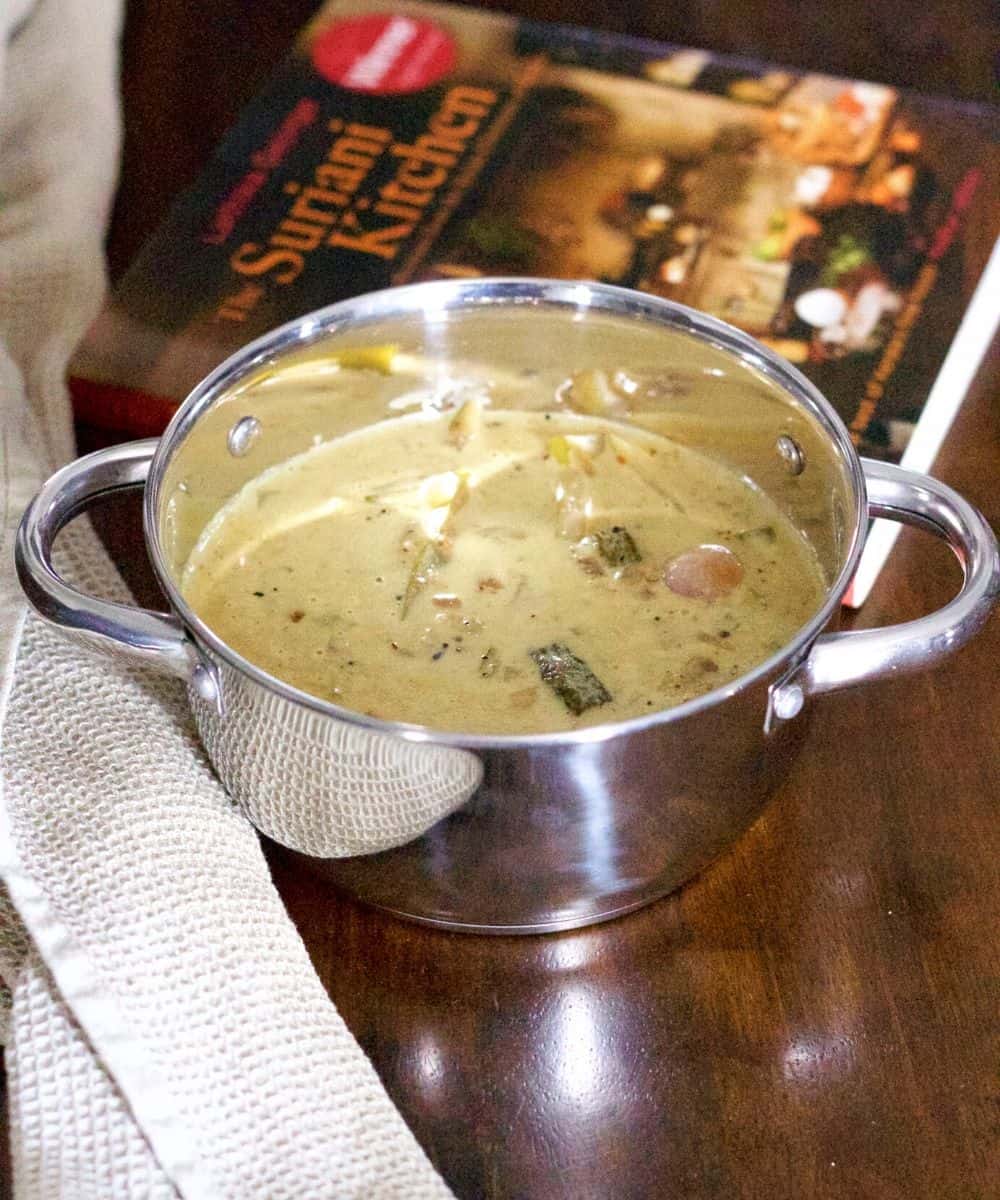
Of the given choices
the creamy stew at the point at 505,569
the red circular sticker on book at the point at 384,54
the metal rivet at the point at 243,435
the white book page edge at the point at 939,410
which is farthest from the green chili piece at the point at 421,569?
the red circular sticker on book at the point at 384,54

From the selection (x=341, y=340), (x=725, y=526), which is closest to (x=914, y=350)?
(x=725, y=526)

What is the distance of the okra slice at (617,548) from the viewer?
0.92 metres

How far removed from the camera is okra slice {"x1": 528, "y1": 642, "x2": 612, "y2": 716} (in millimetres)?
814

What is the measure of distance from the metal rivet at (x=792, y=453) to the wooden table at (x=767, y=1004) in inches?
5.1

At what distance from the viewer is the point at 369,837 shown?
2.38ft

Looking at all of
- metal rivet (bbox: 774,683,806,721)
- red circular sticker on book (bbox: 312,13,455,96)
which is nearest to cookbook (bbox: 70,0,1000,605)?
red circular sticker on book (bbox: 312,13,455,96)

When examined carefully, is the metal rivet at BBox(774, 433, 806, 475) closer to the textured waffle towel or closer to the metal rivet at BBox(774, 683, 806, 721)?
the metal rivet at BBox(774, 683, 806, 721)

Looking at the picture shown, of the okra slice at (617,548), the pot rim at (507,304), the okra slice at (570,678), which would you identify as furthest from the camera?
the okra slice at (617,548)

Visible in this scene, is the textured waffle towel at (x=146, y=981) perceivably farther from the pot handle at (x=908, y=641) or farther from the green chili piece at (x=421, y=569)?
the pot handle at (x=908, y=641)

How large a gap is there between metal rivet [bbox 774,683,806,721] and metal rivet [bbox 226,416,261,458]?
1.26ft

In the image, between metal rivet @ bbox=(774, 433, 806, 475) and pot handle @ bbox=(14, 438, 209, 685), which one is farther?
metal rivet @ bbox=(774, 433, 806, 475)

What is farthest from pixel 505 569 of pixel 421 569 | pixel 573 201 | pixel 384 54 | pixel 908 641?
pixel 384 54

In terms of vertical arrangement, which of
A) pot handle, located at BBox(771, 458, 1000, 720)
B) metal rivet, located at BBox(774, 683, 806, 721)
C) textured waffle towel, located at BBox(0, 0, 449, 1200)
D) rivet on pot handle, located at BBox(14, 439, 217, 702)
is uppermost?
pot handle, located at BBox(771, 458, 1000, 720)

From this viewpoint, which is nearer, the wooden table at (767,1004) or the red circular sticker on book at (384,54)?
the wooden table at (767,1004)
